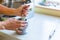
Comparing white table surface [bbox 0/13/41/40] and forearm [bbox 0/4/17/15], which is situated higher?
forearm [bbox 0/4/17/15]

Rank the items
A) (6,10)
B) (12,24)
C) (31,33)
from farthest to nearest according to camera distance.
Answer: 1. (6,10)
2. (12,24)
3. (31,33)

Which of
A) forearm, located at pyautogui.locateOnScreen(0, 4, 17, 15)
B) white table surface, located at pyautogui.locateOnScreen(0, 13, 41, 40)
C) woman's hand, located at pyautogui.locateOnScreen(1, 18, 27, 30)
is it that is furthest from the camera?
forearm, located at pyautogui.locateOnScreen(0, 4, 17, 15)

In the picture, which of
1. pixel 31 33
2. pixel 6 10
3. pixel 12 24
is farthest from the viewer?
pixel 6 10

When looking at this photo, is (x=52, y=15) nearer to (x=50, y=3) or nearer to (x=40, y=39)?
(x=50, y=3)

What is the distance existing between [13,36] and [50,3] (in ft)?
2.75

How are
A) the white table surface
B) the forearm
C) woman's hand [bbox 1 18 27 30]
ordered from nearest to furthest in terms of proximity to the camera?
1. the white table surface
2. woman's hand [bbox 1 18 27 30]
3. the forearm

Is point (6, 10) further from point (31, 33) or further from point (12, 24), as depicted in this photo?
point (31, 33)

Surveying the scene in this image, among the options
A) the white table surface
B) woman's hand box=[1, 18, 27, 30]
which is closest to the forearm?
woman's hand box=[1, 18, 27, 30]

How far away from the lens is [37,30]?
1073 millimetres

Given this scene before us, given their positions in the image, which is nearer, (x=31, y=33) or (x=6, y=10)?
(x=31, y=33)

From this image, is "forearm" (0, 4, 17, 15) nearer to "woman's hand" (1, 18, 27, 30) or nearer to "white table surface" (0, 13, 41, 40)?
"woman's hand" (1, 18, 27, 30)

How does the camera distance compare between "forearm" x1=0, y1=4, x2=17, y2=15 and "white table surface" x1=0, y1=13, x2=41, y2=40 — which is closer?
"white table surface" x1=0, y1=13, x2=41, y2=40

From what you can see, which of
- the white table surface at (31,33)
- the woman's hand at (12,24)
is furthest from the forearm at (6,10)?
the white table surface at (31,33)

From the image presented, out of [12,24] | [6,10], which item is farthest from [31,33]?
[6,10]
